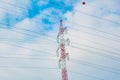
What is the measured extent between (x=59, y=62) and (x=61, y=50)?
108 inches

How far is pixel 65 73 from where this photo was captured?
120312 millimetres

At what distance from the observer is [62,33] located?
401 ft

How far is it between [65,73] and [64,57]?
12.3 feet

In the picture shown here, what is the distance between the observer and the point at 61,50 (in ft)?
394

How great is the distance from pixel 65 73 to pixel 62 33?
929cm

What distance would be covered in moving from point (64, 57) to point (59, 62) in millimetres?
1629

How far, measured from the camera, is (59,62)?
393 ft

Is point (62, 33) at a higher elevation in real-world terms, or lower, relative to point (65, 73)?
higher

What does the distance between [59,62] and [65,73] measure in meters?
2.90

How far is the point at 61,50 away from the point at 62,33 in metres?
4.39
